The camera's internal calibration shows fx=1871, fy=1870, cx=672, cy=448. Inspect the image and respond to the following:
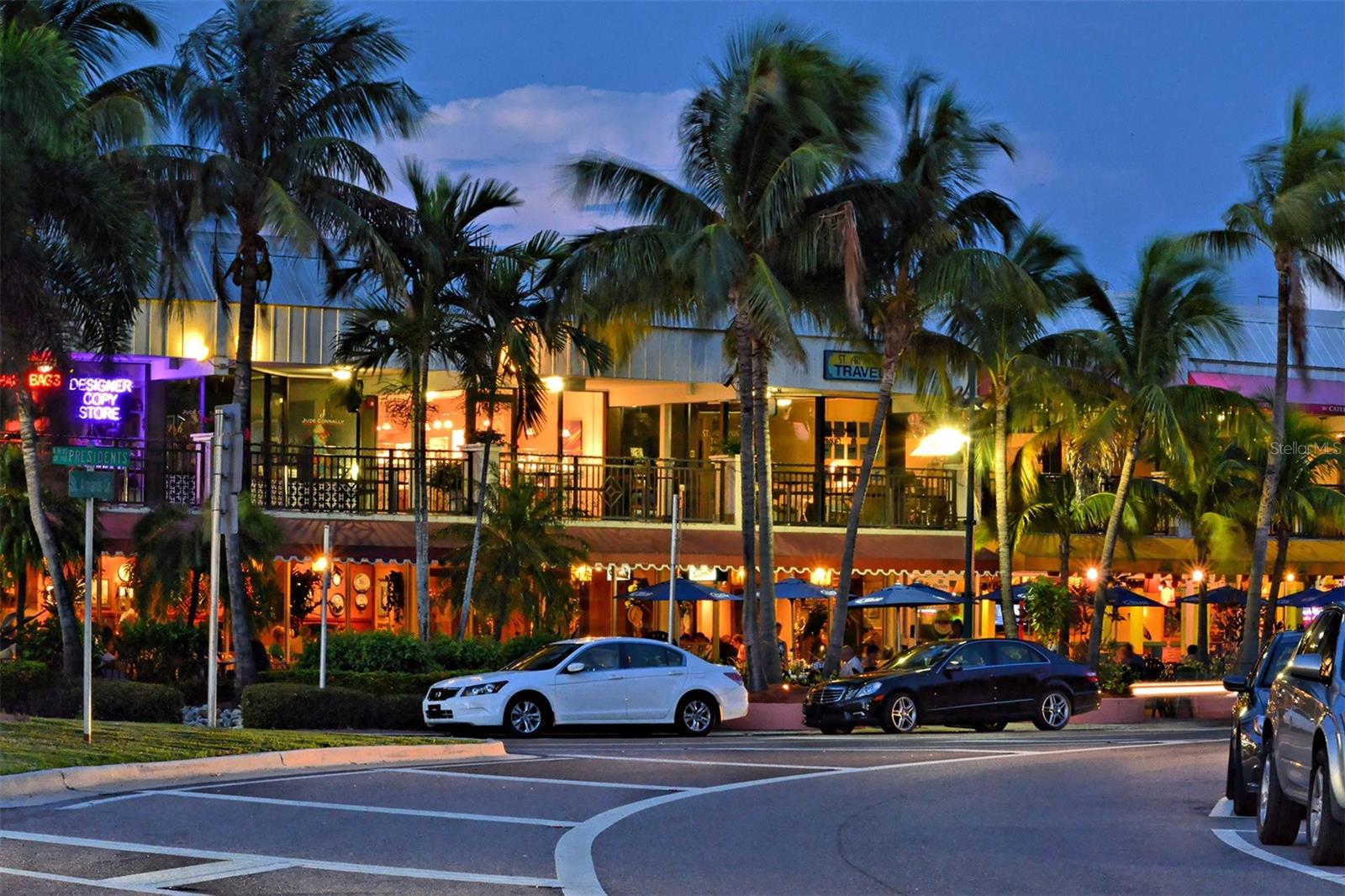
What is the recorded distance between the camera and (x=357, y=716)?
87.0ft

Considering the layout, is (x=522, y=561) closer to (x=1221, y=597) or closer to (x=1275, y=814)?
(x=1221, y=597)

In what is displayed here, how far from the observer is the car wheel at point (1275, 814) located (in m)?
13.1

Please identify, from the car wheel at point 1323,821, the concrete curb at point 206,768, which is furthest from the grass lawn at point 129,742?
A: the car wheel at point 1323,821

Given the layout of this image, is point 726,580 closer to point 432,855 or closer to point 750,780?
point 750,780

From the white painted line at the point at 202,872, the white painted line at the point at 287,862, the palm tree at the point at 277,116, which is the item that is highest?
the palm tree at the point at 277,116

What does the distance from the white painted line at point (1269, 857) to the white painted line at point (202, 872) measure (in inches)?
250

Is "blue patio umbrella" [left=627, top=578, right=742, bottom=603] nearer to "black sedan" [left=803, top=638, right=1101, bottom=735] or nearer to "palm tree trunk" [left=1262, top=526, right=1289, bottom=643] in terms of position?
"black sedan" [left=803, top=638, right=1101, bottom=735]

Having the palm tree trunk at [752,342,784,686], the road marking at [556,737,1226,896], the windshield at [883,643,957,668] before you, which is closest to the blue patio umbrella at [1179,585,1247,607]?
the palm tree trunk at [752,342,784,686]

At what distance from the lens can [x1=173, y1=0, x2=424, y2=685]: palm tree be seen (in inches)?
1109

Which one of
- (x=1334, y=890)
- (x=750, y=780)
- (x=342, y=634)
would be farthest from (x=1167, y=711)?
(x=1334, y=890)

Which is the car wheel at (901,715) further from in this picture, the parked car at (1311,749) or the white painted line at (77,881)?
the white painted line at (77,881)

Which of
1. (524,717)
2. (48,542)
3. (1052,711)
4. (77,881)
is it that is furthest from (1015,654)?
(77,881)

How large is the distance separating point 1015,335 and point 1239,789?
2153cm

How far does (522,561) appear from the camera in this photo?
3256 centimetres
